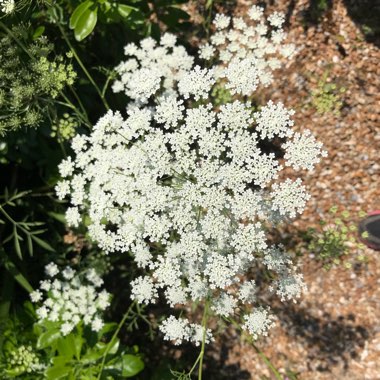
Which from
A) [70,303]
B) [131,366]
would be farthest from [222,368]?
[70,303]

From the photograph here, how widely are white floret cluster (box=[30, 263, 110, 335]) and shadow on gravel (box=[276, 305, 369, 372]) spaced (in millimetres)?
1900

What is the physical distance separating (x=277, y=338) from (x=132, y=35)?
3.36m

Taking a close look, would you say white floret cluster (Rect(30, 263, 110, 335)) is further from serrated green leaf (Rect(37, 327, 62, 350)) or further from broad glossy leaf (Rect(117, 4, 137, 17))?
broad glossy leaf (Rect(117, 4, 137, 17))

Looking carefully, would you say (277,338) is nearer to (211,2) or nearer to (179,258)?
(179,258)

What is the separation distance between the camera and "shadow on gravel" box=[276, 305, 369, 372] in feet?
15.9

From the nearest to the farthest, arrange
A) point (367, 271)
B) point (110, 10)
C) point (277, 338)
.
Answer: point (110, 10) → point (367, 271) → point (277, 338)

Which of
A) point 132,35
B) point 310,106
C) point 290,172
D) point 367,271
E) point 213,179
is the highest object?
point 132,35

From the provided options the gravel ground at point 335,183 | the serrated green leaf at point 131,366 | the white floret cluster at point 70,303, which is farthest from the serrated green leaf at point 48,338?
the gravel ground at point 335,183

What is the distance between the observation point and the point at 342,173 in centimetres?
465

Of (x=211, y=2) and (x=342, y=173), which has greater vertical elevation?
(x=211, y=2)

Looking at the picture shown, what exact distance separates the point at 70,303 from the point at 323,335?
2594mm

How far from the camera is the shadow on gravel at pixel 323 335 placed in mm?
4832

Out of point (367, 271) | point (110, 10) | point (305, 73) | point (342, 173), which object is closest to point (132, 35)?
point (110, 10)

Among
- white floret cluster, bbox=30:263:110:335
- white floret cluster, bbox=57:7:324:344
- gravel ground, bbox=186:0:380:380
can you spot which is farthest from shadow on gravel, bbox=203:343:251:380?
white floret cluster, bbox=57:7:324:344
